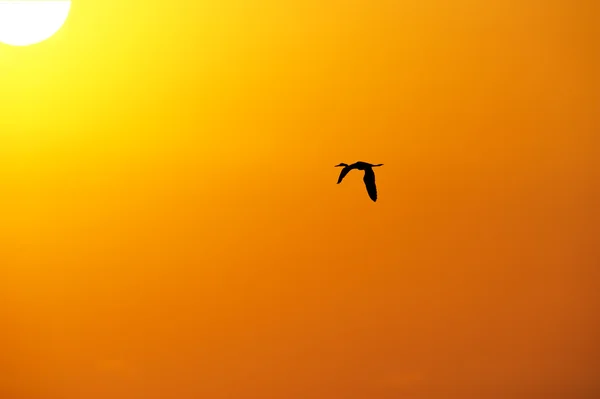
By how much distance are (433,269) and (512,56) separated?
1.60 feet

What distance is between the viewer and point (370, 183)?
171 cm

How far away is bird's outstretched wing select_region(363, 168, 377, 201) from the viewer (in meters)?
1.71

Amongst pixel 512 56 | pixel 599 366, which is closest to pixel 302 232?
pixel 512 56

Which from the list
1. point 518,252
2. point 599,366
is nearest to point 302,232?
point 518,252

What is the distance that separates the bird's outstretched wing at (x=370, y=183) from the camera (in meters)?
1.71

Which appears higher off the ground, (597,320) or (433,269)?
(433,269)

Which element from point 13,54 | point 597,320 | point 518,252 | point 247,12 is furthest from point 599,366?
point 13,54

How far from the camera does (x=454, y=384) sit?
186cm

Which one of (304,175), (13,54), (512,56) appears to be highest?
(13,54)

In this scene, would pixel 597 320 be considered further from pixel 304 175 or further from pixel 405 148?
pixel 304 175

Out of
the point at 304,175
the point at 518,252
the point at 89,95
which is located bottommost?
the point at 518,252

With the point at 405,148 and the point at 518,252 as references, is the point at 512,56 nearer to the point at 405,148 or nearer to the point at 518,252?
the point at 405,148

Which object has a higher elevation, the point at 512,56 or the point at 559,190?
the point at 512,56

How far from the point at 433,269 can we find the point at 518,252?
0.19 metres
